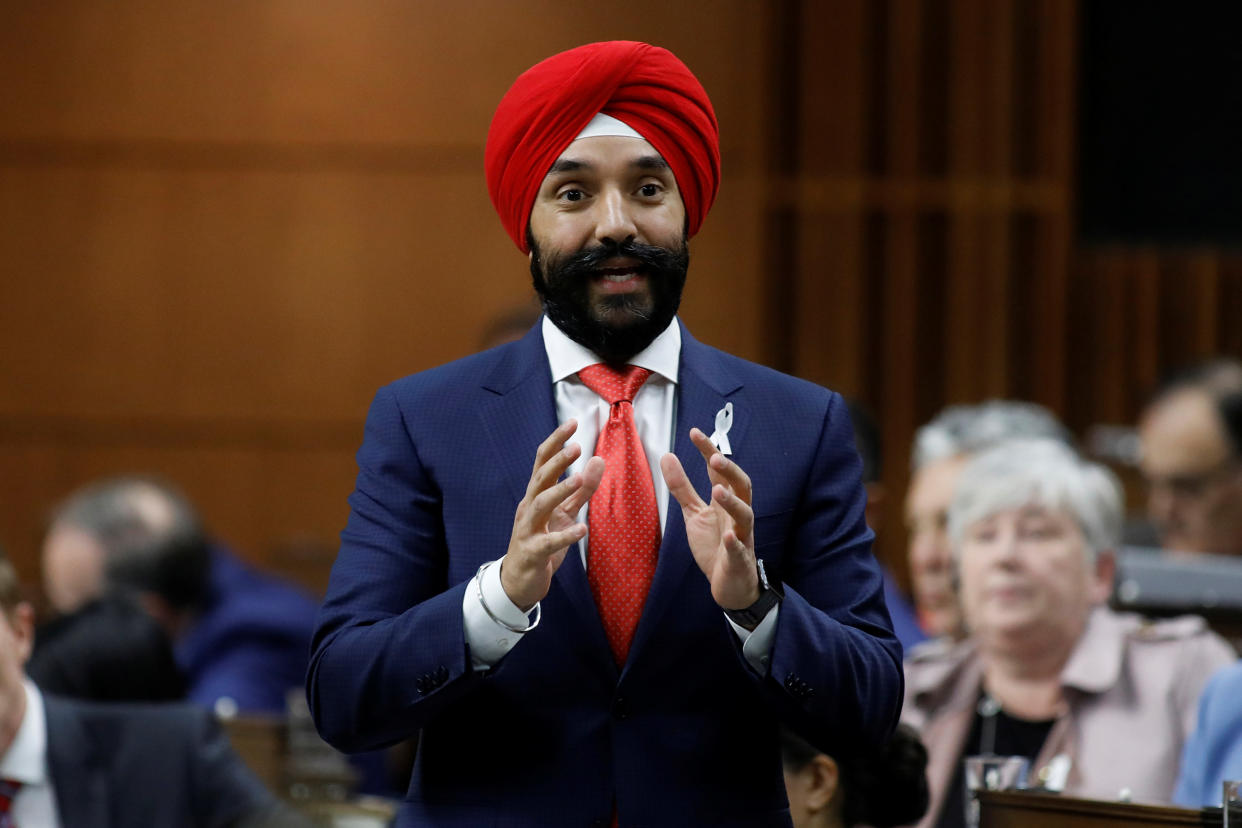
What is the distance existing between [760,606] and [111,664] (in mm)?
1959

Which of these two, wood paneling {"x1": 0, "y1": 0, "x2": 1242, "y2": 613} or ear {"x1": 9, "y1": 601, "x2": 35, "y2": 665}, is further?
wood paneling {"x1": 0, "y1": 0, "x2": 1242, "y2": 613}

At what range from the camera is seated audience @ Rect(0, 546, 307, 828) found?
105 inches

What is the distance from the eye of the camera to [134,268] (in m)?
6.61

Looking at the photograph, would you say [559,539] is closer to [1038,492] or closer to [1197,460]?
[1038,492]

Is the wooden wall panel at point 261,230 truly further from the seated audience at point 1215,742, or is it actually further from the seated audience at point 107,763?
the seated audience at point 1215,742

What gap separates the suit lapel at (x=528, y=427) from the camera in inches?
67.4

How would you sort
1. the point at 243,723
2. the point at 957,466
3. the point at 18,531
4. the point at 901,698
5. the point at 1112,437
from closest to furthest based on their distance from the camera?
the point at 901,698
the point at 243,723
the point at 957,466
the point at 1112,437
the point at 18,531

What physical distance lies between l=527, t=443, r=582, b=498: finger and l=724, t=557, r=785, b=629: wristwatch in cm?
→ 21

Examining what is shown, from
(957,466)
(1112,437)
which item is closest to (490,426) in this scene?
(957,466)

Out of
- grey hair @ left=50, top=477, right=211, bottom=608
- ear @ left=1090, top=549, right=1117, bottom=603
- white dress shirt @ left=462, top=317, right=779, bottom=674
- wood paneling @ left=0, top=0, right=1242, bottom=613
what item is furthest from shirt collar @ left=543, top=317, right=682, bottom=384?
wood paneling @ left=0, top=0, right=1242, bottom=613

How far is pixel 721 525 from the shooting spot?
1630 millimetres

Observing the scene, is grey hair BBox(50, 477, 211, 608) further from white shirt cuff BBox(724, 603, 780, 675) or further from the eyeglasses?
Answer: white shirt cuff BBox(724, 603, 780, 675)

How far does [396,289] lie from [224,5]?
4.12 feet

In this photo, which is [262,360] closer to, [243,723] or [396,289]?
[396,289]
